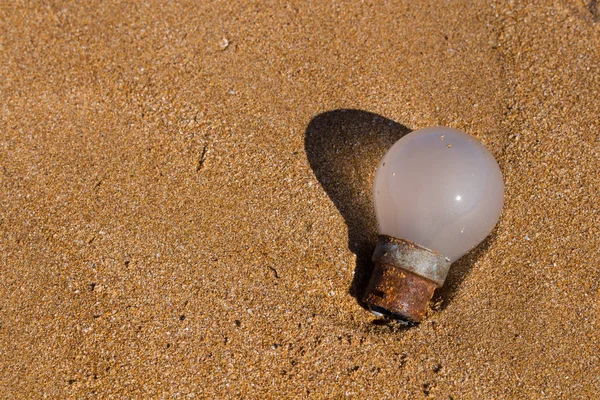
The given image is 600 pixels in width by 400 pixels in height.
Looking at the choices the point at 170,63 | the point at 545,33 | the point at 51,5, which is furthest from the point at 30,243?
the point at 545,33

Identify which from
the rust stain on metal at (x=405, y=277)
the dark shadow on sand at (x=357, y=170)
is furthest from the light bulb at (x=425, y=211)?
the dark shadow on sand at (x=357, y=170)

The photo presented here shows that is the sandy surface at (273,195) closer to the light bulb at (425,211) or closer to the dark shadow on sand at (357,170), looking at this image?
the dark shadow on sand at (357,170)

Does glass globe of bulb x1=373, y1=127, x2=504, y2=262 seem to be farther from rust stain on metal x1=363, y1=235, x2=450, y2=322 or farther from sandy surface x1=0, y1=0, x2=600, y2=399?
sandy surface x1=0, y1=0, x2=600, y2=399

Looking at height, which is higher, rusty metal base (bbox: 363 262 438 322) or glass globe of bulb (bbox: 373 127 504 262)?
glass globe of bulb (bbox: 373 127 504 262)

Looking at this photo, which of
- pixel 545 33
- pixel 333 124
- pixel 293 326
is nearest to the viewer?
pixel 293 326

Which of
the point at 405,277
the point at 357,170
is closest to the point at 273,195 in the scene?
the point at 357,170

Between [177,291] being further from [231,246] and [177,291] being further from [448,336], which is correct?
[448,336]

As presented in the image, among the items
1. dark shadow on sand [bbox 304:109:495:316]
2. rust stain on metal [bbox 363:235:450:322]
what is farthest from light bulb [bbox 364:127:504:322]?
dark shadow on sand [bbox 304:109:495:316]
